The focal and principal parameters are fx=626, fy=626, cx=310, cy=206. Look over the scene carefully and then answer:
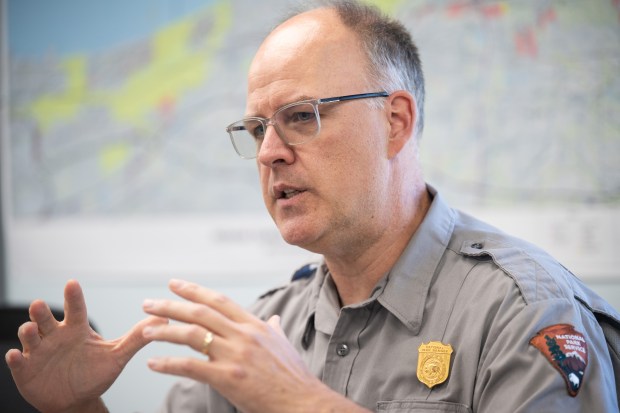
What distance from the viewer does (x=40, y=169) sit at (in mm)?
2678

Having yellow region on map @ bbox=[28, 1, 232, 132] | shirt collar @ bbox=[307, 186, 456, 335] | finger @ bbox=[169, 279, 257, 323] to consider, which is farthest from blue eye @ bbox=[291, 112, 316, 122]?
yellow region on map @ bbox=[28, 1, 232, 132]

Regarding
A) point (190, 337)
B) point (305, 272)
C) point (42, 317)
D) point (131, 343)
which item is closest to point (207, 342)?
point (190, 337)

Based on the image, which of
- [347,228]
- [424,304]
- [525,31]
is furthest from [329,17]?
[525,31]

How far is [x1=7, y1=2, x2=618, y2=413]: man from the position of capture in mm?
998

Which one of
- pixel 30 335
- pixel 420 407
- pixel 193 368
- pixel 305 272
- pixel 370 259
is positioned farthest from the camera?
pixel 305 272

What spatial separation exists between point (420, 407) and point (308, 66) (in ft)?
2.31

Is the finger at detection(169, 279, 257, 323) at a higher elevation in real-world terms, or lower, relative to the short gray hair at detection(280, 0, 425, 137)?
lower

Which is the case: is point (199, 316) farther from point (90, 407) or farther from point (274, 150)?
point (90, 407)

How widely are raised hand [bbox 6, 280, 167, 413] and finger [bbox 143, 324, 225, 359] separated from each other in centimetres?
35

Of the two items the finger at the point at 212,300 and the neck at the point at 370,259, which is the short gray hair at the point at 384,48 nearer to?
the neck at the point at 370,259

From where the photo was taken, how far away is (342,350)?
129 centimetres

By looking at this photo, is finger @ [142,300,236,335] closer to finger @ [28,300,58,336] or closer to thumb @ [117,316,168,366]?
thumb @ [117,316,168,366]

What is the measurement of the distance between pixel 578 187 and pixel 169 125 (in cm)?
155

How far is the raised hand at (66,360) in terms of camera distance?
126 centimetres
